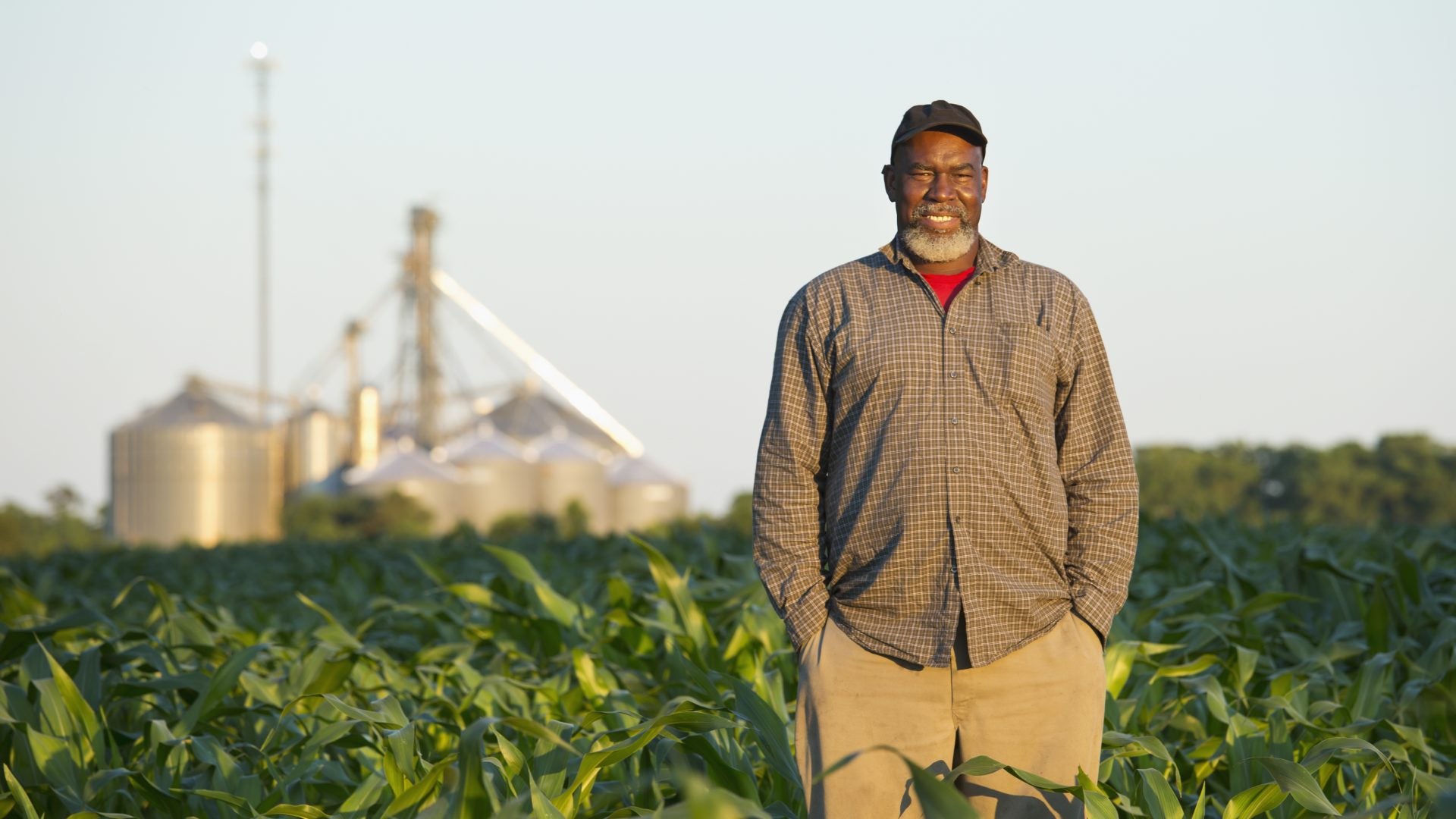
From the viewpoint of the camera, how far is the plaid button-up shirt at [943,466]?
3.29m

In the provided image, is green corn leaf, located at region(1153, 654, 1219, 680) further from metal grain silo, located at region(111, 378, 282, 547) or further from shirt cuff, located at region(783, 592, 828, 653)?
metal grain silo, located at region(111, 378, 282, 547)

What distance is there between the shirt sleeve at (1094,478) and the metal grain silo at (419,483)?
55.6m

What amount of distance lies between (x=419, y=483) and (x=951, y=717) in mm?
57134

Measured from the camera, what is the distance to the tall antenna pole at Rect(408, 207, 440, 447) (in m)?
71.4

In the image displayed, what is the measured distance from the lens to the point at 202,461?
58438 millimetres

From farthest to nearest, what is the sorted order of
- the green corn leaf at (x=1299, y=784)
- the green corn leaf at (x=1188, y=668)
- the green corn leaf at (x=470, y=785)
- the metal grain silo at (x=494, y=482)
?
1. the metal grain silo at (x=494, y=482)
2. the green corn leaf at (x=1188, y=668)
3. the green corn leaf at (x=1299, y=784)
4. the green corn leaf at (x=470, y=785)

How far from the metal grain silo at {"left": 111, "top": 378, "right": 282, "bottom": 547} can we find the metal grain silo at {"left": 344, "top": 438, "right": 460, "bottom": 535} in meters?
3.88

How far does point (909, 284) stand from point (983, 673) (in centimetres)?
82

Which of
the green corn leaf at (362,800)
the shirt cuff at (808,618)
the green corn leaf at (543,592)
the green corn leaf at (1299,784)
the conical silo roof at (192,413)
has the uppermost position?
the shirt cuff at (808,618)

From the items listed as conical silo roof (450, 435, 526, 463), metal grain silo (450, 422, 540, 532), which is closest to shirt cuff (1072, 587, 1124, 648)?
metal grain silo (450, 422, 540, 532)

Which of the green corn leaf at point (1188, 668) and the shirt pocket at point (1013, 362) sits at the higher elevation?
the shirt pocket at point (1013, 362)

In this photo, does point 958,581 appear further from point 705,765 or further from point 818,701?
point 705,765

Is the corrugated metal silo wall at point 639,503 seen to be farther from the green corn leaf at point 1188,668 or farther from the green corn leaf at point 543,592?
the green corn leaf at point 1188,668

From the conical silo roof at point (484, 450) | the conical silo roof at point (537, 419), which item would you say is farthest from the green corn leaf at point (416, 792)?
the conical silo roof at point (537, 419)
